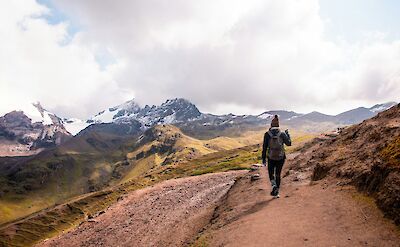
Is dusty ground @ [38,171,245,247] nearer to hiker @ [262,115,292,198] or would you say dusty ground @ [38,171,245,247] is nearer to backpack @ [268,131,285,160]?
hiker @ [262,115,292,198]

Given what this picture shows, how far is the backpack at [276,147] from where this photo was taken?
2173 cm

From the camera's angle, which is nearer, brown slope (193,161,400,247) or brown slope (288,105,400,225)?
brown slope (193,161,400,247)

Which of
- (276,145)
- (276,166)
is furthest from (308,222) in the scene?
(276,145)

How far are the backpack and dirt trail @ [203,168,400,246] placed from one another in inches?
97.8

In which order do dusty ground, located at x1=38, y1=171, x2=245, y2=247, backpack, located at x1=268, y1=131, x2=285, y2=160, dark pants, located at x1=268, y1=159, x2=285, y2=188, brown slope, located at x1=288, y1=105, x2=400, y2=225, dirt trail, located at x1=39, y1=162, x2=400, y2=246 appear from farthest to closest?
dusty ground, located at x1=38, y1=171, x2=245, y2=247 < dark pants, located at x1=268, y1=159, x2=285, y2=188 < backpack, located at x1=268, y1=131, x2=285, y2=160 < brown slope, located at x1=288, y1=105, x2=400, y2=225 < dirt trail, located at x1=39, y1=162, x2=400, y2=246

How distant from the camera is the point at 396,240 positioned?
13141 millimetres

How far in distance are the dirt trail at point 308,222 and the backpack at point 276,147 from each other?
8.15 feet

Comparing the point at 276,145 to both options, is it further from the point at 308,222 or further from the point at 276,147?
the point at 308,222

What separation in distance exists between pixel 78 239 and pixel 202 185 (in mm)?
14949

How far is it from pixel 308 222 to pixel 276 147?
6110mm

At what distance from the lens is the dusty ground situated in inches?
1154

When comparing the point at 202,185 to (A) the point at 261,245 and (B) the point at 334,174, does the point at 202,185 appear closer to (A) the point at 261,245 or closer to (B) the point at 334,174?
(B) the point at 334,174

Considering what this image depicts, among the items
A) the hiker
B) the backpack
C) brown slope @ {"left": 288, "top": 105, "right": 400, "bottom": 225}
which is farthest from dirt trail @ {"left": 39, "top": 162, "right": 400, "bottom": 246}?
the backpack

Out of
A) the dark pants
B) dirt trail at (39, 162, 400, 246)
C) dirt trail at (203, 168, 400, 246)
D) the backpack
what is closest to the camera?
dirt trail at (203, 168, 400, 246)
